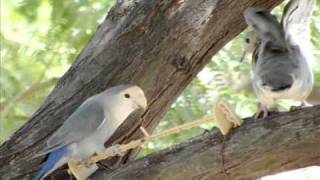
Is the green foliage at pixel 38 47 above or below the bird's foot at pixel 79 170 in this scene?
above

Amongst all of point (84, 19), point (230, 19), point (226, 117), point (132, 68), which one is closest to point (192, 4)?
point (230, 19)

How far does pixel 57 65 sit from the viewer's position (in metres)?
2.92

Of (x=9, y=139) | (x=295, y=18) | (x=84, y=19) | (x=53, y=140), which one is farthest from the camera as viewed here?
(x=84, y=19)

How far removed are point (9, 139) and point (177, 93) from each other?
1.48 feet

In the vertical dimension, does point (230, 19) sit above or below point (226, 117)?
above

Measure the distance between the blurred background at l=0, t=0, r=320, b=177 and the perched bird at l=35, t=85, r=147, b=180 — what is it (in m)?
0.69

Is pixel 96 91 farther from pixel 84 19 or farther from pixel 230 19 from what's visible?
pixel 84 19

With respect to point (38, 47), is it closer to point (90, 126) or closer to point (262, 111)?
point (90, 126)

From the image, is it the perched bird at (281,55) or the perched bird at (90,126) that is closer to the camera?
the perched bird at (281,55)

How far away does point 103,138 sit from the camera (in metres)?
1.84

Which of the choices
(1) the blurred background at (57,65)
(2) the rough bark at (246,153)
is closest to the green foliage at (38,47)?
(1) the blurred background at (57,65)

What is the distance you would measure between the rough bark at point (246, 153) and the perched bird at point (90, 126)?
17 centimetres

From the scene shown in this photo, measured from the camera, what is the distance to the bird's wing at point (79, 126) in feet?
5.81

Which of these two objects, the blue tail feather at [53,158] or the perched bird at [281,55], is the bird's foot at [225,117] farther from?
the blue tail feather at [53,158]
